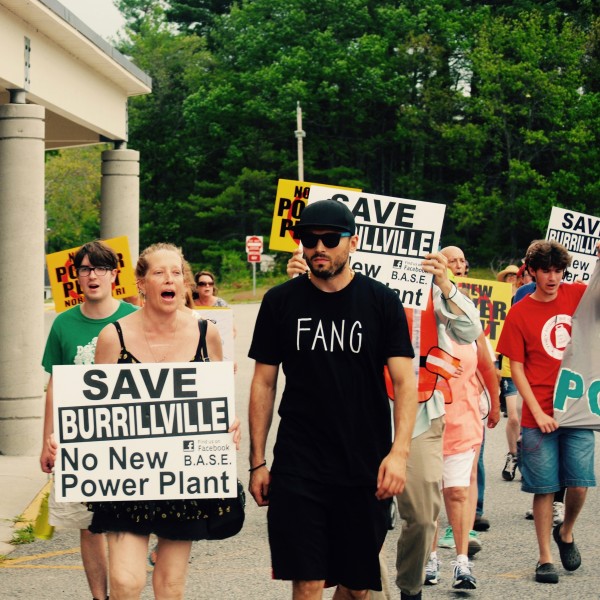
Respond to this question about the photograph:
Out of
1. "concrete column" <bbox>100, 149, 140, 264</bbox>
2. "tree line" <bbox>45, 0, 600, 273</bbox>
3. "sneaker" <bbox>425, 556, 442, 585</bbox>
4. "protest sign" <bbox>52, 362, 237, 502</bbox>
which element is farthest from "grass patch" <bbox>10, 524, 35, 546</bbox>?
"tree line" <bbox>45, 0, 600, 273</bbox>

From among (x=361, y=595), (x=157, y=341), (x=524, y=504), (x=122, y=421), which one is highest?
(x=157, y=341)

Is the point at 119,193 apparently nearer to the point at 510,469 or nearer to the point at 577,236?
the point at 577,236

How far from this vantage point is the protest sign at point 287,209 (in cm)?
902

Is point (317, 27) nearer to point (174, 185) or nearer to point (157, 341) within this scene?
point (174, 185)

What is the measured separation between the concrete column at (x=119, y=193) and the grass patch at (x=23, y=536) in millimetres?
8545

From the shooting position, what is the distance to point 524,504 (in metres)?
9.60

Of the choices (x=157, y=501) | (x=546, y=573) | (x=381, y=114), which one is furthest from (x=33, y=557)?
(x=381, y=114)

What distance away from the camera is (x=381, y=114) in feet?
233

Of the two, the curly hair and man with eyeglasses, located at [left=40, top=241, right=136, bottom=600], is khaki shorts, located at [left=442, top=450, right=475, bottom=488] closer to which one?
man with eyeglasses, located at [left=40, top=241, right=136, bottom=600]

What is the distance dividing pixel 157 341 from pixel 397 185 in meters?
64.2

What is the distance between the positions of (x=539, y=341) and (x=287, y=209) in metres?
2.51

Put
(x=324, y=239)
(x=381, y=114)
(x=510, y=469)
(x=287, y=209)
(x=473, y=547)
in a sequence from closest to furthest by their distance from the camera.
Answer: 1. (x=324, y=239)
2. (x=473, y=547)
3. (x=287, y=209)
4. (x=510, y=469)
5. (x=381, y=114)

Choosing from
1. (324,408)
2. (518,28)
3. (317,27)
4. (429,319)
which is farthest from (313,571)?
(317,27)

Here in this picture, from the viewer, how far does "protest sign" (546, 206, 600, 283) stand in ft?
37.0
